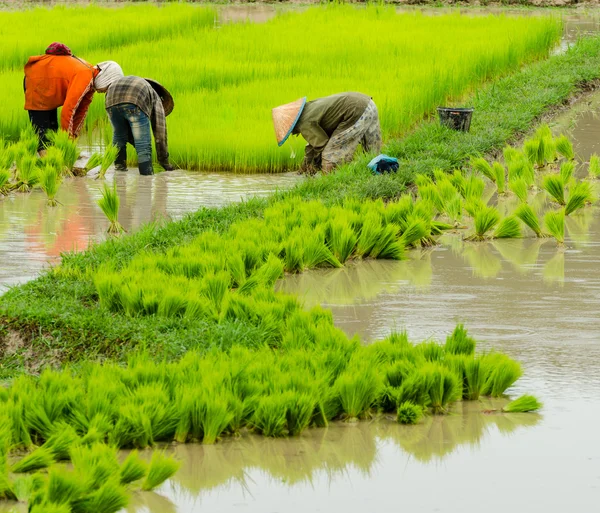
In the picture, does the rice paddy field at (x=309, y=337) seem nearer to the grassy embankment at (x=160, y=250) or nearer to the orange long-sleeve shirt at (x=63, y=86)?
the grassy embankment at (x=160, y=250)

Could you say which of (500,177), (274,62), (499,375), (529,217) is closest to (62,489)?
(499,375)

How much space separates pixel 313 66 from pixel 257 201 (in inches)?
218

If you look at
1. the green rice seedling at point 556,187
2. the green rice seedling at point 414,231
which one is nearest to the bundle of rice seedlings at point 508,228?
the green rice seedling at point 414,231

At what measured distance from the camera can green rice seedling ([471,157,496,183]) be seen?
7941 millimetres

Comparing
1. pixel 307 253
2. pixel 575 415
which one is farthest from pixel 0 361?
pixel 575 415

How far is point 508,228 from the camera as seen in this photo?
258 inches

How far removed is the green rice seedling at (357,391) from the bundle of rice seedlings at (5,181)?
4637 mm

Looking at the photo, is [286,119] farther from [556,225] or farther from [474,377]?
[474,377]

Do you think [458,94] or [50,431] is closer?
[50,431]

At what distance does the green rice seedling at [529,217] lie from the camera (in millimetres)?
6543

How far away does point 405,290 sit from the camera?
5.50 meters

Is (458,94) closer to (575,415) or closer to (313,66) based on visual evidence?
(313,66)

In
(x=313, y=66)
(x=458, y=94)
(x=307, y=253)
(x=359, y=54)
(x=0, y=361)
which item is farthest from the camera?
(x=359, y=54)

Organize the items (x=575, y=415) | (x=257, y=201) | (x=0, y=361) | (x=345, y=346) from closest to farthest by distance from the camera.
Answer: (x=575, y=415), (x=345, y=346), (x=0, y=361), (x=257, y=201)
